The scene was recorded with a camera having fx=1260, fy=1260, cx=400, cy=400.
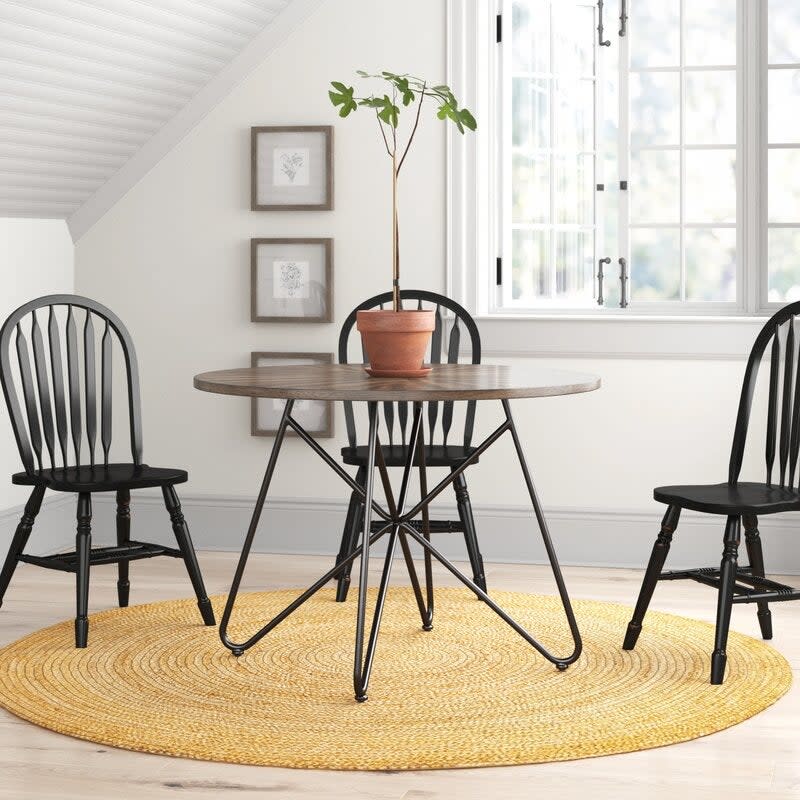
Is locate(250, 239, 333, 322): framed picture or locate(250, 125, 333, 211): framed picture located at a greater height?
locate(250, 125, 333, 211): framed picture

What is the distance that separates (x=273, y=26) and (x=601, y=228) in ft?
4.33

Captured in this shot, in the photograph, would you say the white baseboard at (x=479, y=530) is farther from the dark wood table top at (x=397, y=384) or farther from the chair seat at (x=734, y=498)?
the dark wood table top at (x=397, y=384)

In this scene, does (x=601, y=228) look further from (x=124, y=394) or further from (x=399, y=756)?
(x=399, y=756)

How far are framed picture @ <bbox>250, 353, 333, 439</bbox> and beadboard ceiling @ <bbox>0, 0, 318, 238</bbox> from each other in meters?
0.82

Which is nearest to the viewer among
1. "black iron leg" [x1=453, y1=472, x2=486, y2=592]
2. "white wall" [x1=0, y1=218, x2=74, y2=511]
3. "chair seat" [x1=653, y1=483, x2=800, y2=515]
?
"chair seat" [x1=653, y1=483, x2=800, y2=515]

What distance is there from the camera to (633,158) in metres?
4.34

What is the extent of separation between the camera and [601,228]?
14.3 feet

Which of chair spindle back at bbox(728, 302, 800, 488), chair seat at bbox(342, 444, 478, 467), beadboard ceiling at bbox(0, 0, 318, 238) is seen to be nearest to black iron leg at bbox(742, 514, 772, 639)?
chair spindle back at bbox(728, 302, 800, 488)

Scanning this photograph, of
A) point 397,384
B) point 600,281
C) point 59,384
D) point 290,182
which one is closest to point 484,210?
point 600,281

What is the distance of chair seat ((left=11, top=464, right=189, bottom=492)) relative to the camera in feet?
10.2

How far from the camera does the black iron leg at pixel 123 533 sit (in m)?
3.44

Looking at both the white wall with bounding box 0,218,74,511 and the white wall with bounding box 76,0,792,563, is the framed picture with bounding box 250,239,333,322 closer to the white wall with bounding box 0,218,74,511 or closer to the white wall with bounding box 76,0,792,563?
the white wall with bounding box 76,0,792,563

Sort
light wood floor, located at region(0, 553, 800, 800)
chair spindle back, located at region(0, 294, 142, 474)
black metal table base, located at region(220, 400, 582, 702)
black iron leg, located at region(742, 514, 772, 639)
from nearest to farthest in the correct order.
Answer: light wood floor, located at region(0, 553, 800, 800)
black metal table base, located at region(220, 400, 582, 702)
black iron leg, located at region(742, 514, 772, 639)
chair spindle back, located at region(0, 294, 142, 474)

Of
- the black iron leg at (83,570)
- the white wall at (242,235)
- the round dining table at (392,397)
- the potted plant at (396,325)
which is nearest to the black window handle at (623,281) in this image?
the white wall at (242,235)
